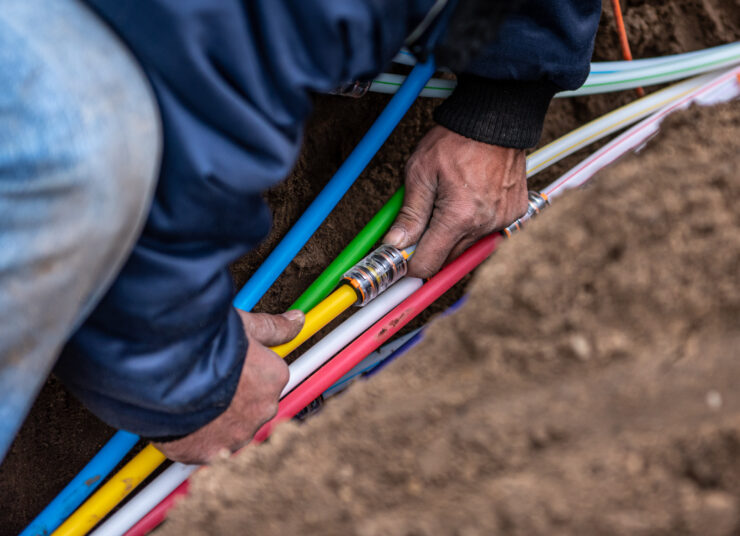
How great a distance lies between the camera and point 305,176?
95cm

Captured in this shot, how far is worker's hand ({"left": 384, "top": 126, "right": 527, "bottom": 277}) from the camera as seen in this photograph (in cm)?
78

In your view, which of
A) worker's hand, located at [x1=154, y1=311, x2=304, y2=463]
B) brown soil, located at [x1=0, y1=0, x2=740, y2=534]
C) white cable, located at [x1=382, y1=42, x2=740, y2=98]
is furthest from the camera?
white cable, located at [x1=382, y1=42, x2=740, y2=98]

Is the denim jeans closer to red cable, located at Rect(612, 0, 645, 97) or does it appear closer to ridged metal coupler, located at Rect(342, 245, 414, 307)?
ridged metal coupler, located at Rect(342, 245, 414, 307)

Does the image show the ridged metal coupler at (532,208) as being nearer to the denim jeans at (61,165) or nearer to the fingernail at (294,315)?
the fingernail at (294,315)

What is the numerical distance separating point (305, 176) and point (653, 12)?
0.78 m

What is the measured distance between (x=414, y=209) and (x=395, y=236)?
0.05 meters

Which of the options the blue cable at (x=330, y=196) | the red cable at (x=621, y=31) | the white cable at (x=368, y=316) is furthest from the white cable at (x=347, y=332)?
the red cable at (x=621, y=31)

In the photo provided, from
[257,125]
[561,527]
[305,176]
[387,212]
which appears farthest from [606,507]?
[305,176]

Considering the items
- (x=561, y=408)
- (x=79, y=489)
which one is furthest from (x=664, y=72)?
(x=79, y=489)

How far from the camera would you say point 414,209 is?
800 mm

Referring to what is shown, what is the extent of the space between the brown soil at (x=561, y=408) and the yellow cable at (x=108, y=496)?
35 cm

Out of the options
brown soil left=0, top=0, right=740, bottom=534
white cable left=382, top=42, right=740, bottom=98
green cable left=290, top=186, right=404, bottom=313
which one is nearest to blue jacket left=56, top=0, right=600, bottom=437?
green cable left=290, top=186, right=404, bottom=313

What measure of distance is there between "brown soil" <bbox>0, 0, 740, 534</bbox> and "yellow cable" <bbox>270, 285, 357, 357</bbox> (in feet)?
0.70

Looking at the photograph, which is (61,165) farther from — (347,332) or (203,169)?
(347,332)
